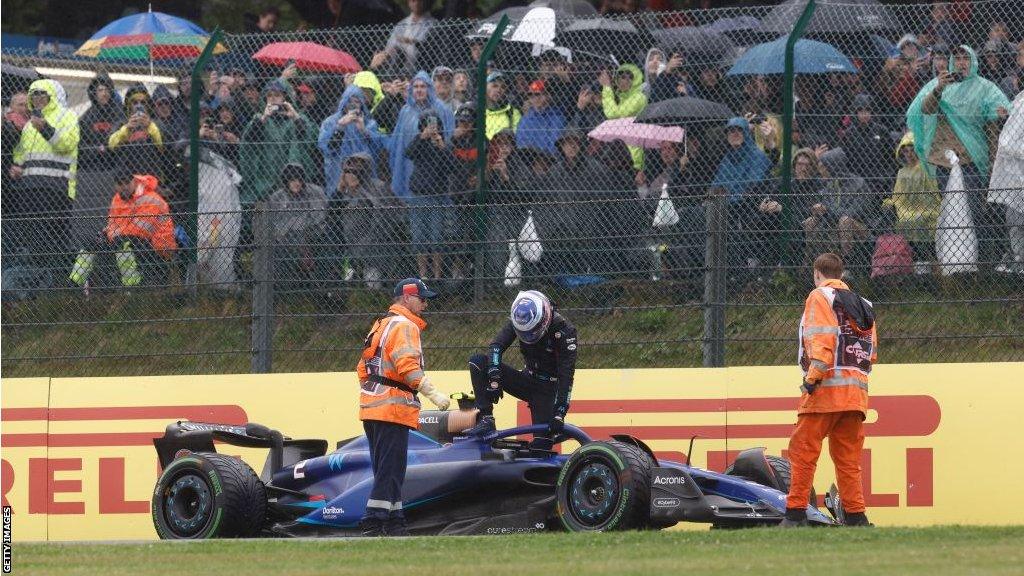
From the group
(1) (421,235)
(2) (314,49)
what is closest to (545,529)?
(1) (421,235)

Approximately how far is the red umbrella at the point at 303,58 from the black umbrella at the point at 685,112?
10.0 feet

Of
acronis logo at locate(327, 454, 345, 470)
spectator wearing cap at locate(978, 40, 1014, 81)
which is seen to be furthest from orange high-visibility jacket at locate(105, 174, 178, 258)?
spectator wearing cap at locate(978, 40, 1014, 81)

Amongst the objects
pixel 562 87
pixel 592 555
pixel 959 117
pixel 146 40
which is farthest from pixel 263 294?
pixel 146 40

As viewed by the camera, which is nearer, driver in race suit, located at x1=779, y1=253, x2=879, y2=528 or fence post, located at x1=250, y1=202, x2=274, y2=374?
driver in race suit, located at x1=779, y1=253, x2=879, y2=528

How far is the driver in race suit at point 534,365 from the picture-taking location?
12.2 meters

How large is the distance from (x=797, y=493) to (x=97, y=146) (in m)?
8.05

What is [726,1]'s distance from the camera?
2048cm

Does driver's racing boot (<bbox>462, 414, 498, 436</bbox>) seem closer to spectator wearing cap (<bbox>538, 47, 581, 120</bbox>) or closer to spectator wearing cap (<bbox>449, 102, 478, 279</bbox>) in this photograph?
spectator wearing cap (<bbox>449, 102, 478, 279</bbox>)

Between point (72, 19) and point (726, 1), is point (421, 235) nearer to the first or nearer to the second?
point (726, 1)

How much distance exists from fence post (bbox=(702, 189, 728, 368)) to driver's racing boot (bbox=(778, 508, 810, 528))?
2.53 meters

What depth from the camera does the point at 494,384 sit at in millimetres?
12297

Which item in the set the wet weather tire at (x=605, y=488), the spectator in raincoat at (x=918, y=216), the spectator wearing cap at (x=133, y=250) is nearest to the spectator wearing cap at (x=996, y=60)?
the spectator in raincoat at (x=918, y=216)

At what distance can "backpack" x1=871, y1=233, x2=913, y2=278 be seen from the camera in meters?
13.3

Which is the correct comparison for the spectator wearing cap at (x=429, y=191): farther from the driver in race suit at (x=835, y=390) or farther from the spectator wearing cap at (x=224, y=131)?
the driver in race suit at (x=835, y=390)
